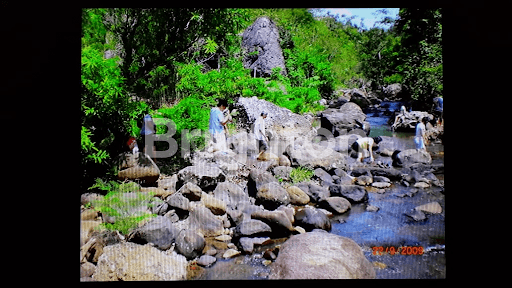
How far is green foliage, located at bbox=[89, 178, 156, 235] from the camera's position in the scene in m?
3.18

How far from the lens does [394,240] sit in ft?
10.5

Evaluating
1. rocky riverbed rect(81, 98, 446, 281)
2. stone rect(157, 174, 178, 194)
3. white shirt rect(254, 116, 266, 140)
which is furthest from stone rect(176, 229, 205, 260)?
white shirt rect(254, 116, 266, 140)

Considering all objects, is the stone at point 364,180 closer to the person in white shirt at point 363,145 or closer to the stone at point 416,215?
the person in white shirt at point 363,145

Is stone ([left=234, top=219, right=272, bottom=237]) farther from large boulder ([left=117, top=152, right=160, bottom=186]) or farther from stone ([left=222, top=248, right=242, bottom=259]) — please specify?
large boulder ([left=117, top=152, right=160, bottom=186])

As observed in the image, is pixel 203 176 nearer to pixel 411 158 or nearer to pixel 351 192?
pixel 351 192

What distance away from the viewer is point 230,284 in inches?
111

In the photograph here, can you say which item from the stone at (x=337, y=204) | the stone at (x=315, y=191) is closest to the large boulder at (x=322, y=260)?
the stone at (x=337, y=204)

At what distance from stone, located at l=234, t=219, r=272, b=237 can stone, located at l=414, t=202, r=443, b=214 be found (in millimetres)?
1554

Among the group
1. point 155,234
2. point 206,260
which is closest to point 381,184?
Result: point 206,260

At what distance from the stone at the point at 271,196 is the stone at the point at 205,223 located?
0.60 m

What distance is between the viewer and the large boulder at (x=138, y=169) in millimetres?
3754

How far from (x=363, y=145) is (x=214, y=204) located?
3.03 m
